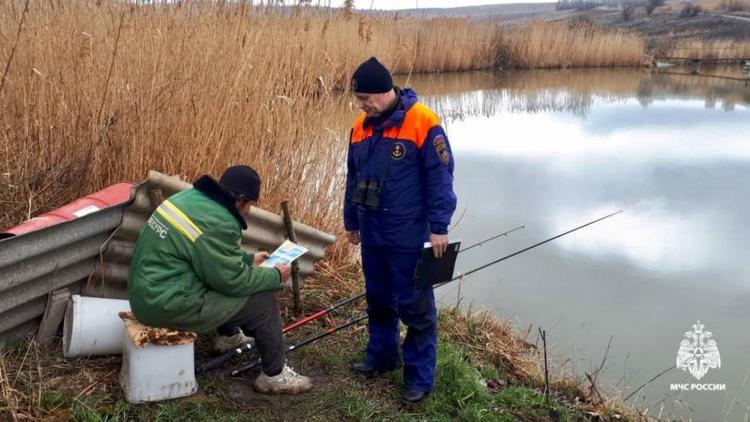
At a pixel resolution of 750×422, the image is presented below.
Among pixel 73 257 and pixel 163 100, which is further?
pixel 163 100

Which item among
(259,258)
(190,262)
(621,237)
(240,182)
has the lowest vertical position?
(621,237)

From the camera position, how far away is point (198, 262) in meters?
2.46

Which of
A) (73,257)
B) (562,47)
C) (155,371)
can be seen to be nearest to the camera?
(155,371)

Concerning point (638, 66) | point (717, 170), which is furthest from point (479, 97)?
point (638, 66)

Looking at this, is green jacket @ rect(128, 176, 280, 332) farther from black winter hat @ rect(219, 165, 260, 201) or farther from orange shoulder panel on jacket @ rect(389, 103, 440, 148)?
orange shoulder panel on jacket @ rect(389, 103, 440, 148)

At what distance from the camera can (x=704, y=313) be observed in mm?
5016

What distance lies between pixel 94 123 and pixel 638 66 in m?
20.4

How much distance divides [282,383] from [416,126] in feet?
4.29

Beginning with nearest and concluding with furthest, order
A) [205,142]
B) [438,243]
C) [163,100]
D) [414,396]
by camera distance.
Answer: [438,243] < [414,396] < [163,100] < [205,142]

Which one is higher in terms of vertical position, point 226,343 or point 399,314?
point 399,314

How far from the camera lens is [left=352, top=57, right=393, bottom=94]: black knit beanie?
2.70 m

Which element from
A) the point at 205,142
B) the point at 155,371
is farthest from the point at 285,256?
the point at 205,142

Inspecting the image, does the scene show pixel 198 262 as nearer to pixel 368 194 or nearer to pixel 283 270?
pixel 283 270

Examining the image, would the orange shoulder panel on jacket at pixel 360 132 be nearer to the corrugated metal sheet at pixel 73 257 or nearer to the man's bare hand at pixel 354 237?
the man's bare hand at pixel 354 237
